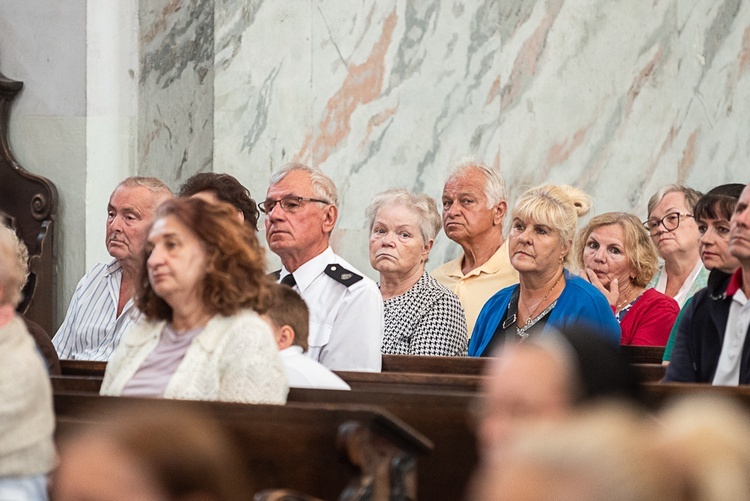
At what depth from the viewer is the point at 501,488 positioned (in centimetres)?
132

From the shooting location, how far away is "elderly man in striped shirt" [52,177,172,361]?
5.62 metres

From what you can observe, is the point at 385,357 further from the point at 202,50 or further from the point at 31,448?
the point at 202,50

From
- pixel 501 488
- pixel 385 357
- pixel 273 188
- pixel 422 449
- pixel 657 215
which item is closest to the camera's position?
pixel 501 488

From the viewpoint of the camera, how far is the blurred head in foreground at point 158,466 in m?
1.82

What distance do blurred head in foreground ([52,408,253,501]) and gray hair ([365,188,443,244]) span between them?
4.15m

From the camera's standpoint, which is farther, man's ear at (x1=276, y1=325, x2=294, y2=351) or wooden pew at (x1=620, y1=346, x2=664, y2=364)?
wooden pew at (x1=620, y1=346, x2=664, y2=364)

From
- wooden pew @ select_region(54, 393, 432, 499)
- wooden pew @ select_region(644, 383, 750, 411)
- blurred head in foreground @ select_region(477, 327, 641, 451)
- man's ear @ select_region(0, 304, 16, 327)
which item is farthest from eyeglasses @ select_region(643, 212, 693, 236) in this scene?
blurred head in foreground @ select_region(477, 327, 641, 451)

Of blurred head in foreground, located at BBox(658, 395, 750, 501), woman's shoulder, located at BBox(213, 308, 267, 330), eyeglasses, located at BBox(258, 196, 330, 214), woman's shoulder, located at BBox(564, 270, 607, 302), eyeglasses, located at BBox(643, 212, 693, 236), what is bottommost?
woman's shoulder, located at BBox(564, 270, 607, 302)

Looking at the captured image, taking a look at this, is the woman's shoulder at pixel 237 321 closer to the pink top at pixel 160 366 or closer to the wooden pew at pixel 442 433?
the pink top at pixel 160 366

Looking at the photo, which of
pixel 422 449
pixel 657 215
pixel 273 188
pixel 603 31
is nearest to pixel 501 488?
pixel 422 449

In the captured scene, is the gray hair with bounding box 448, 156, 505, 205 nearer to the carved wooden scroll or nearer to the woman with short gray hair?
the woman with short gray hair

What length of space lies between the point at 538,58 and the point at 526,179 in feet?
2.60

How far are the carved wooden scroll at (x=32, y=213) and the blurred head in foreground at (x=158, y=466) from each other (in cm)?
567

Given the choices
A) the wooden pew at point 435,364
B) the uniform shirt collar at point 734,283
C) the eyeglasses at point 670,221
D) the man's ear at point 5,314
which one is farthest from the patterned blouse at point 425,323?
the man's ear at point 5,314
